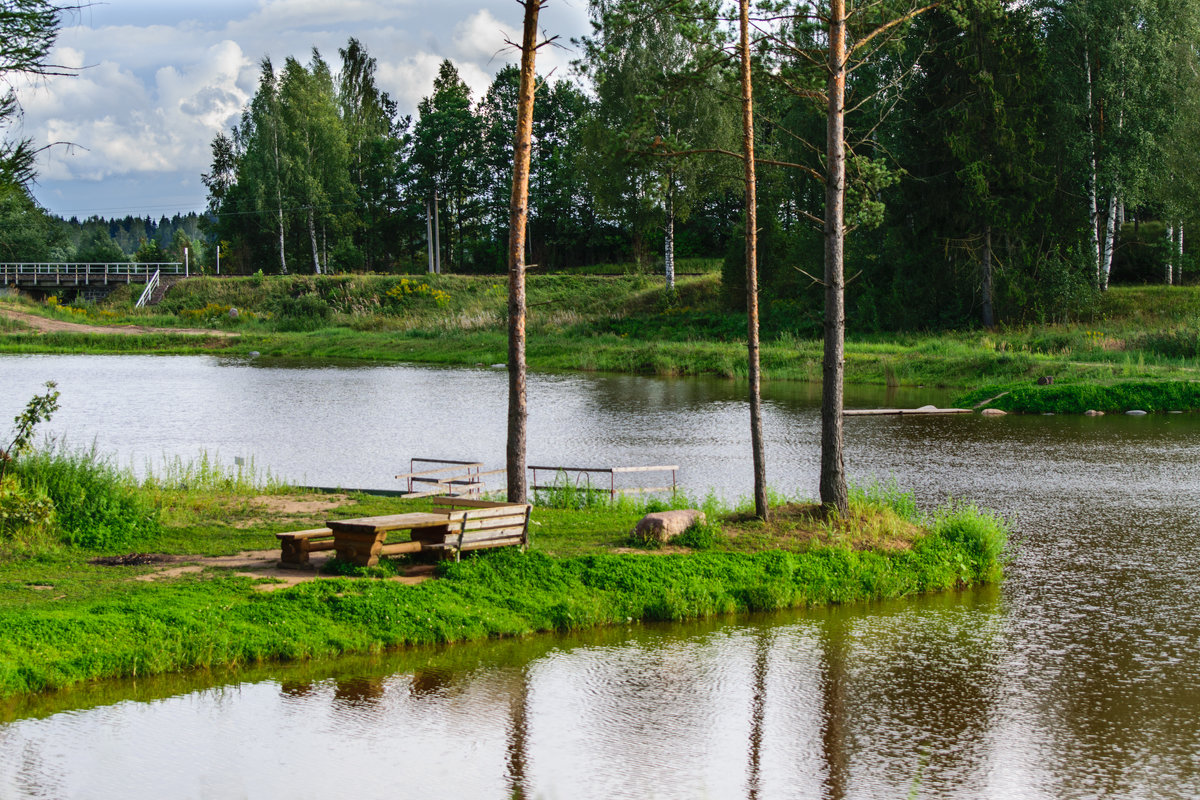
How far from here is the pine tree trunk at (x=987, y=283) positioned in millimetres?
44219

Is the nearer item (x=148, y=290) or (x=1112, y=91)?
(x=1112, y=91)

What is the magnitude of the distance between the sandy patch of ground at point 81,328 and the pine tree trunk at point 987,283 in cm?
4087

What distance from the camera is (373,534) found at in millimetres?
12188

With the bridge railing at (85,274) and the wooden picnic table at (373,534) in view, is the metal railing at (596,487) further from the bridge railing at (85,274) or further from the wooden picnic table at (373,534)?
the bridge railing at (85,274)

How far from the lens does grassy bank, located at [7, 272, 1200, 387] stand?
39188mm

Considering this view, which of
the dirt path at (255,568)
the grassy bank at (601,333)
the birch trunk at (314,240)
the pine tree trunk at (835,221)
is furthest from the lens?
the birch trunk at (314,240)

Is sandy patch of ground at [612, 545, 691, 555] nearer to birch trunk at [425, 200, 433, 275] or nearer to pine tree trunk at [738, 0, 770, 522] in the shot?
pine tree trunk at [738, 0, 770, 522]

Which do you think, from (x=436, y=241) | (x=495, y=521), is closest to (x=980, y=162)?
(x=495, y=521)

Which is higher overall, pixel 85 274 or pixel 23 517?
pixel 85 274

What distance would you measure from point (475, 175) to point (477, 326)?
977 inches

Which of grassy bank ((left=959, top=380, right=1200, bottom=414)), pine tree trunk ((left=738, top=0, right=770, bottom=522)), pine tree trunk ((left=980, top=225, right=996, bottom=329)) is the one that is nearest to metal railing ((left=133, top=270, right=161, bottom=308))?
pine tree trunk ((left=980, top=225, right=996, bottom=329))

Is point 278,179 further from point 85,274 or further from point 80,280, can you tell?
point 80,280

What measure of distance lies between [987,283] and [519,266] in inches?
→ 1386

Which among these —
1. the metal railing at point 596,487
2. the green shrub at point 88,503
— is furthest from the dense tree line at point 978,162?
the green shrub at point 88,503
